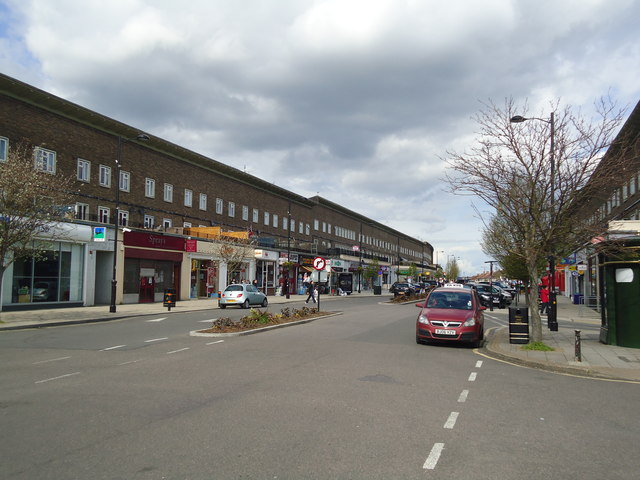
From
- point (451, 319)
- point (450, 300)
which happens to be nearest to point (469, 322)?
point (451, 319)

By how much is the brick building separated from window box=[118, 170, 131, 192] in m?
0.07

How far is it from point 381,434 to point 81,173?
33.0 metres

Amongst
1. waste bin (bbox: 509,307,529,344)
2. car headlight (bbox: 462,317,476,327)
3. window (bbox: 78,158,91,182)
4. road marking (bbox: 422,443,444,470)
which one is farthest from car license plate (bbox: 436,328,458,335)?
window (bbox: 78,158,91,182)

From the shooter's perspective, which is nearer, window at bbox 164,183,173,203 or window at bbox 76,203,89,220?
window at bbox 76,203,89,220

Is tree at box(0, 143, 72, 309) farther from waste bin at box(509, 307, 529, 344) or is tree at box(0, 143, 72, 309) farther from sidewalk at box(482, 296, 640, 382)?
waste bin at box(509, 307, 529, 344)

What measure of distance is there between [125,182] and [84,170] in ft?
12.7

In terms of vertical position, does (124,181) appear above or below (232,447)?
above

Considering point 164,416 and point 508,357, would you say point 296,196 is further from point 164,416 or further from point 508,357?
point 164,416

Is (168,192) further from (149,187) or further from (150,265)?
(150,265)

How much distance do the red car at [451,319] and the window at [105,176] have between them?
27.5 meters

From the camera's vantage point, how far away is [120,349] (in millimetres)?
12898

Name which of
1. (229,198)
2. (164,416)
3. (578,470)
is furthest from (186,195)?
(578,470)

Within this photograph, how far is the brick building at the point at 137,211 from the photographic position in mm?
29000

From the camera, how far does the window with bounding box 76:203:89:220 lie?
3297 cm
